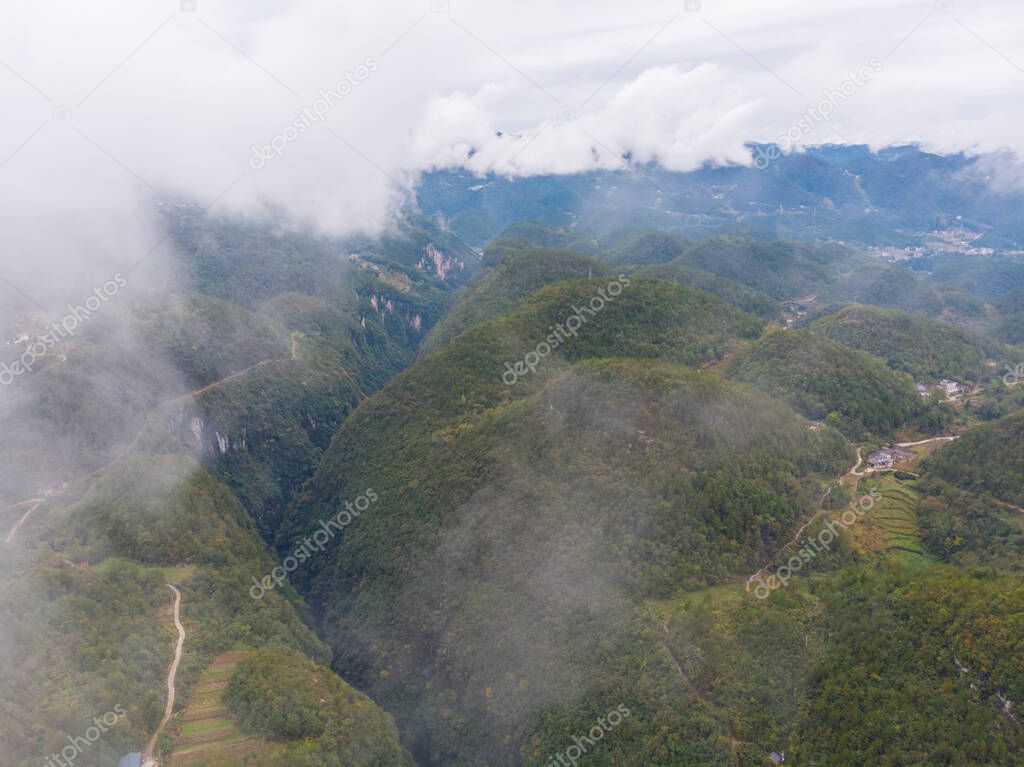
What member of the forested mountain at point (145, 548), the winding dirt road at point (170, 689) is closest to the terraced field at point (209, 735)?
the forested mountain at point (145, 548)

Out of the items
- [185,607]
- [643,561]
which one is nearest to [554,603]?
[643,561]

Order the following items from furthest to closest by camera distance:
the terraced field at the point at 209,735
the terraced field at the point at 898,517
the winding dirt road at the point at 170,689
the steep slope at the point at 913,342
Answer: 1. the steep slope at the point at 913,342
2. the terraced field at the point at 898,517
3. the terraced field at the point at 209,735
4. the winding dirt road at the point at 170,689

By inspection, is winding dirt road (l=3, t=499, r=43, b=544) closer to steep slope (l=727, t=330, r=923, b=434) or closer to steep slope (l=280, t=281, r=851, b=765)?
steep slope (l=280, t=281, r=851, b=765)

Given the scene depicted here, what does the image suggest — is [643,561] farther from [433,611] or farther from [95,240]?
[95,240]

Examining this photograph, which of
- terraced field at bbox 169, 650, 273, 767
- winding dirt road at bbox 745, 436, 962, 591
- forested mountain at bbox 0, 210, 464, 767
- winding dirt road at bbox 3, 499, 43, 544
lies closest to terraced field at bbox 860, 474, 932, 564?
winding dirt road at bbox 745, 436, 962, 591

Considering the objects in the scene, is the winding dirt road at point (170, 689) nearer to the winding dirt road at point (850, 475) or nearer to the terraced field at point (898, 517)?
the winding dirt road at point (850, 475)

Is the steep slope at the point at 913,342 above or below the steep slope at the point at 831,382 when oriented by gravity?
below
